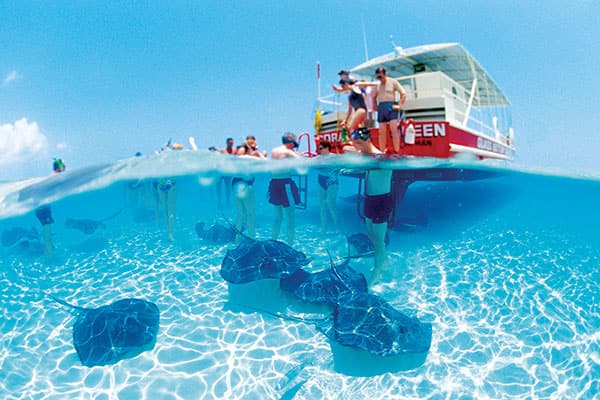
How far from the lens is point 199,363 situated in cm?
599

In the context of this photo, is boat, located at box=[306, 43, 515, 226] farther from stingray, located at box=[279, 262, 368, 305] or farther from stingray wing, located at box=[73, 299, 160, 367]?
stingray wing, located at box=[73, 299, 160, 367]

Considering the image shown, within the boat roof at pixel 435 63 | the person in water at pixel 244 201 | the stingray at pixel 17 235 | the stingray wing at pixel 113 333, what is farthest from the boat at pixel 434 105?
the stingray at pixel 17 235

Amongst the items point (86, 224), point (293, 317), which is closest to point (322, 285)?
point (293, 317)

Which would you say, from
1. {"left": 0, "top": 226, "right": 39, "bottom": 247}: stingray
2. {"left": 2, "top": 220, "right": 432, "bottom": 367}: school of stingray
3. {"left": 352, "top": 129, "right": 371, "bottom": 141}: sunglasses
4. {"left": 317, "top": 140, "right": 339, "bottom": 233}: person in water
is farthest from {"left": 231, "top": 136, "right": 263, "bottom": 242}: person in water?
{"left": 0, "top": 226, "right": 39, "bottom": 247}: stingray

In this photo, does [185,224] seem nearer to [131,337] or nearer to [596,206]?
[131,337]

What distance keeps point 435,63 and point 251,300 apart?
13.9 meters

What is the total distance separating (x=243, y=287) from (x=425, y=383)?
16.3 ft

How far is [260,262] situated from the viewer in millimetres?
7070

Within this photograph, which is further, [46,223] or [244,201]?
[244,201]

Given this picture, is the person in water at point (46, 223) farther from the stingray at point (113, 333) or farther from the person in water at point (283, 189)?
the person in water at point (283, 189)

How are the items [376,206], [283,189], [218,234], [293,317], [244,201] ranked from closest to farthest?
1. [293,317]
2. [376,206]
3. [283,189]
4. [218,234]
5. [244,201]

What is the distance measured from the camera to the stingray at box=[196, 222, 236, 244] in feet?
35.5

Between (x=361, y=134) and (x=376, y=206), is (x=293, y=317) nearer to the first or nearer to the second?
(x=376, y=206)

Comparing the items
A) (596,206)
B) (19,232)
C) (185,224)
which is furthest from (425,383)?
(596,206)
